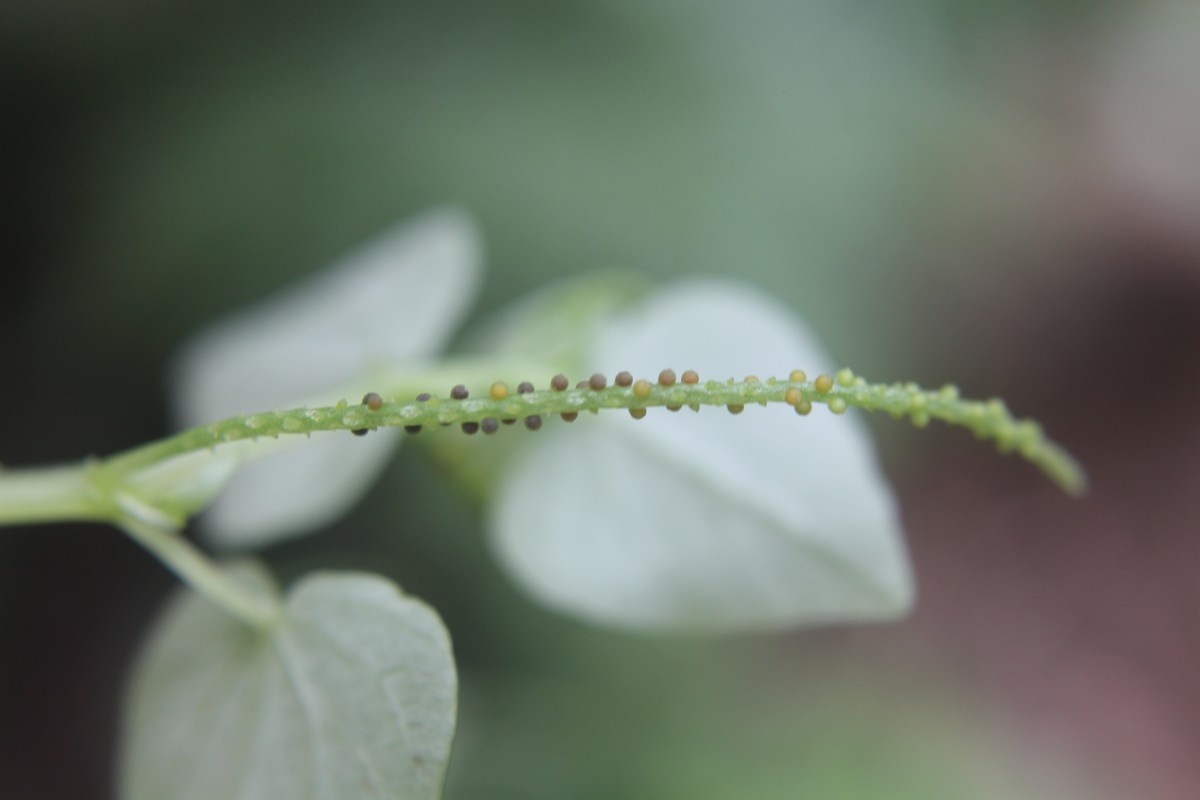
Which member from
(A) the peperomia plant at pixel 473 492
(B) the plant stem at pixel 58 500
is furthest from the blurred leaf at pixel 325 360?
(B) the plant stem at pixel 58 500

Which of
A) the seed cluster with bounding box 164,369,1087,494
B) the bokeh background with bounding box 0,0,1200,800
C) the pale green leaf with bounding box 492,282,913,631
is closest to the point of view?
the seed cluster with bounding box 164,369,1087,494

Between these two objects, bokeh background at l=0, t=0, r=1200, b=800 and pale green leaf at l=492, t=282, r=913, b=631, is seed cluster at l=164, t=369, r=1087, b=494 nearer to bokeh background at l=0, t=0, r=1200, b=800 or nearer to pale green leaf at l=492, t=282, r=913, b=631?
pale green leaf at l=492, t=282, r=913, b=631

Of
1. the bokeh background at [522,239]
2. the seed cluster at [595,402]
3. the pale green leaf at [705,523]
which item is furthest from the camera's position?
the bokeh background at [522,239]

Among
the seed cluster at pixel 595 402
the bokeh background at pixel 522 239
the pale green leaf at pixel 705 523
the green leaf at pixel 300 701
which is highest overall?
the bokeh background at pixel 522 239

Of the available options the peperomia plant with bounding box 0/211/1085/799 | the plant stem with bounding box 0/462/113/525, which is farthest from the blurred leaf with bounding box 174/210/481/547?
the plant stem with bounding box 0/462/113/525

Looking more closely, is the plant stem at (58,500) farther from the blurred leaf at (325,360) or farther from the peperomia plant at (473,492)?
the blurred leaf at (325,360)

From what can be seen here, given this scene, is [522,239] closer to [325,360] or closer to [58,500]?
[325,360]

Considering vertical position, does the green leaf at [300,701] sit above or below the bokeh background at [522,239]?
below

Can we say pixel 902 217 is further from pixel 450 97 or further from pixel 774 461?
pixel 774 461
